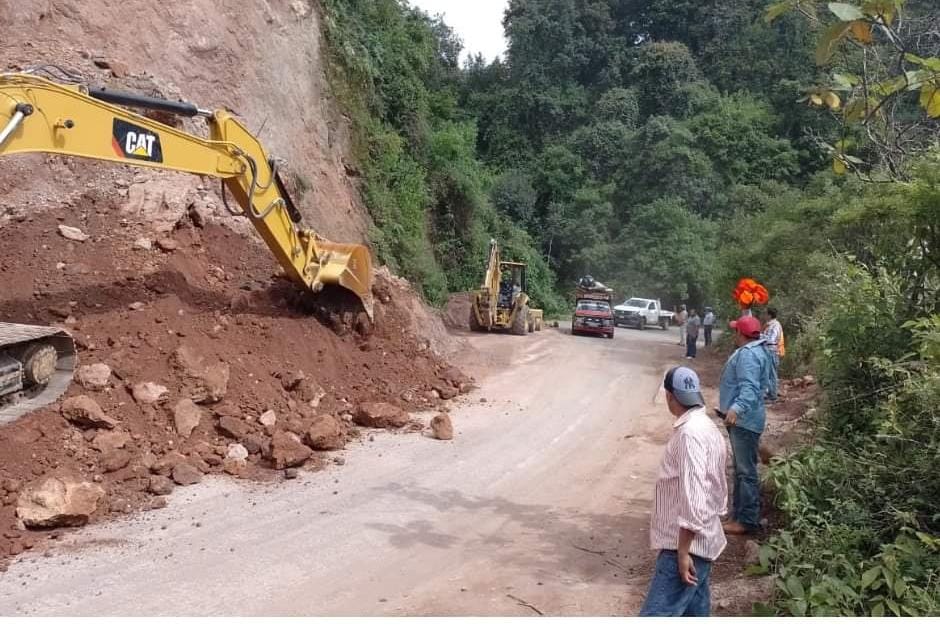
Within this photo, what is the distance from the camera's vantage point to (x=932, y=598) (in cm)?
399

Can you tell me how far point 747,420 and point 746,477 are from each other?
1.52 ft

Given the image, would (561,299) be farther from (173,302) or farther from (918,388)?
(918,388)

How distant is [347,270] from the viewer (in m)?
10.9

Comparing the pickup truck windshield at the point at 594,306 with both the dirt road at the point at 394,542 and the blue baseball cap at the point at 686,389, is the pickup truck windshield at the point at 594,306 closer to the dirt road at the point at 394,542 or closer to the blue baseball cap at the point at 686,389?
the dirt road at the point at 394,542

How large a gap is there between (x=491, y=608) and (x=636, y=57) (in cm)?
5421

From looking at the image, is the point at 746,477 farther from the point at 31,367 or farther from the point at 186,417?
the point at 31,367

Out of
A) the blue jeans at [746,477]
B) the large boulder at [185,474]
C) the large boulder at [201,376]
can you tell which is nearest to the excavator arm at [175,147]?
the large boulder at [201,376]

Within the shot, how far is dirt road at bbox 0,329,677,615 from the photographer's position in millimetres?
5301

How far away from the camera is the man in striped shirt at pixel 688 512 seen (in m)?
3.92

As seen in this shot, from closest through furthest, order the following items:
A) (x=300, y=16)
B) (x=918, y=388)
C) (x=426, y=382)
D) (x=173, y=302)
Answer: (x=918, y=388), (x=173, y=302), (x=426, y=382), (x=300, y=16)

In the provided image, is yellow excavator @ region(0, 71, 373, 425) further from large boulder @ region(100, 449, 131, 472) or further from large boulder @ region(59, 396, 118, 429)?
large boulder @ region(100, 449, 131, 472)

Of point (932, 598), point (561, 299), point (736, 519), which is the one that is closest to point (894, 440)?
point (932, 598)

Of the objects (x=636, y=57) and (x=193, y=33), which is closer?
(x=193, y=33)

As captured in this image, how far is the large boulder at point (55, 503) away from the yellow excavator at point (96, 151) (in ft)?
2.62
